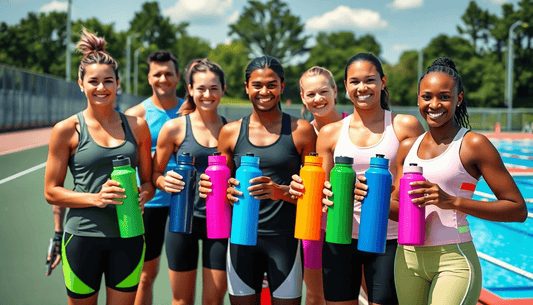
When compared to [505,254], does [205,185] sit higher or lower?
higher

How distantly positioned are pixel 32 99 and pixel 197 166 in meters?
20.2

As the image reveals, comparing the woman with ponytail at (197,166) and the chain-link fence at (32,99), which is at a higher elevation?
the chain-link fence at (32,99)

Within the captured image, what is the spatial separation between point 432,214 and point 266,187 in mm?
813

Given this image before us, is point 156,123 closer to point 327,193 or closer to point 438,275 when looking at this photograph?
point 327,193

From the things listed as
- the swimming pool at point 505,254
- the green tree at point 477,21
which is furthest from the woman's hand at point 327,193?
the green tree at point 477,21

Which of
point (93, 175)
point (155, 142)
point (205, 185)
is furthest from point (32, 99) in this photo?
point (205, 185)

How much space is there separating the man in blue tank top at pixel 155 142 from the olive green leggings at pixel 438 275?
177cm

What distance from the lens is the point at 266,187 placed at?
91.7 inches

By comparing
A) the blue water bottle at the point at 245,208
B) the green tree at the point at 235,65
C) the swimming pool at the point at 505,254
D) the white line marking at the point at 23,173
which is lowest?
the swimming pool at the point at 505,254

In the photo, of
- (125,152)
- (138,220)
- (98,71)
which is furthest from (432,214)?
(98,71)

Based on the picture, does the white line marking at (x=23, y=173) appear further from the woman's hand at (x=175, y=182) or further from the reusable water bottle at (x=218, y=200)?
the reusable water bottle at (x=218, y=200)

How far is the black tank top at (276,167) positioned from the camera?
262 centimetres

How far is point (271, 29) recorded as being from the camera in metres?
67.9

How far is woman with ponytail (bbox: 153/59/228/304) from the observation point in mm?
2855
